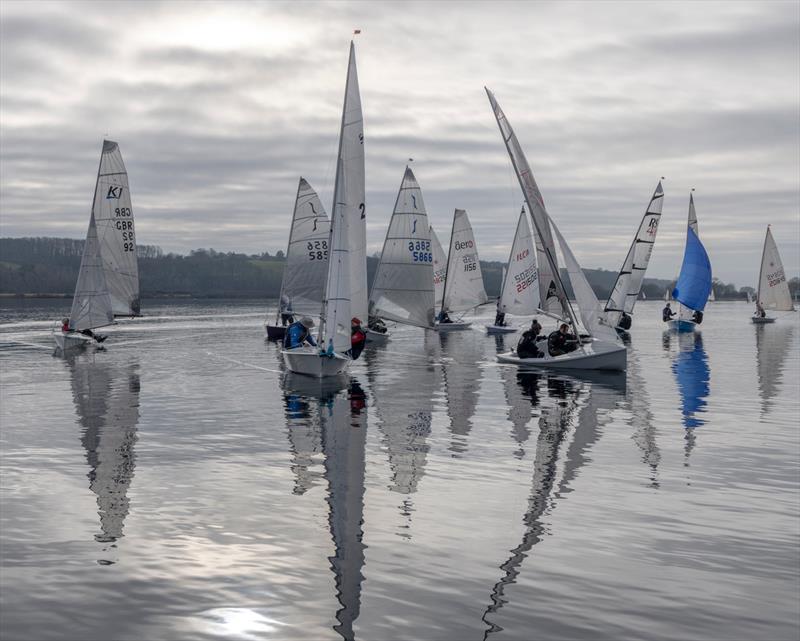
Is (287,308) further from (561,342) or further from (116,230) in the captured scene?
(561,342)

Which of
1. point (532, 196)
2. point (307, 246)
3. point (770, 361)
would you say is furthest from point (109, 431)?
point (770, 361)

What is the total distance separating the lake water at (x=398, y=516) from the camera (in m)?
9.99

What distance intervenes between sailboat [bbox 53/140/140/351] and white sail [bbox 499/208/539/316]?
89.6 feet

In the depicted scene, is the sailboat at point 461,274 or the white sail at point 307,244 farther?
the sailboat at point 461,274

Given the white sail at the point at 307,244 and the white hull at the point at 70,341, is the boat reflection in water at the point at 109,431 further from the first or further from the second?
the white sail at the point at 307,244

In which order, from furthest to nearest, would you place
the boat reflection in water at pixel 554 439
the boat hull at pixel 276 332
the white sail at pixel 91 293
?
the boat hull at pixel 276 332, the white sail at pixel 91 293, the boat reflection in water at pixel 554 439

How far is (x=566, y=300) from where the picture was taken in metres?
39.8

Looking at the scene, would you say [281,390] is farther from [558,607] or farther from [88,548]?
[558,607]

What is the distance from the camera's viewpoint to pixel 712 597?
10.6 m

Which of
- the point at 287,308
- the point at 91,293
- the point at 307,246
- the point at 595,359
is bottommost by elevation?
the point at 595,359

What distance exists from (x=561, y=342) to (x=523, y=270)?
2678 cm

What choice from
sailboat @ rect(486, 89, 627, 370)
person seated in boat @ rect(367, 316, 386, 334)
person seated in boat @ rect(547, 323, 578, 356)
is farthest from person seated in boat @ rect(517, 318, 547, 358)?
person seated in boat @ rect(367, 316, 386, 334)

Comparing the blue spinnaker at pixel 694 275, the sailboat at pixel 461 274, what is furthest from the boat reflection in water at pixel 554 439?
the blue spinnaker at pixel 694 275

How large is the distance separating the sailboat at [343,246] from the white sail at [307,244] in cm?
2330
